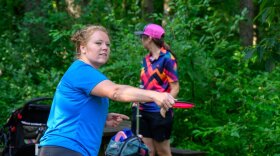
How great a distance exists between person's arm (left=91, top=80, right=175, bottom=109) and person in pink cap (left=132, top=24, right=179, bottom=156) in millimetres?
3271

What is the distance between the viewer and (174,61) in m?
7.70

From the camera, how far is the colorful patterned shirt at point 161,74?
302 inches

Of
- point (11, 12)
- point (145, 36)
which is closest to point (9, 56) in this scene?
point (11, 12)

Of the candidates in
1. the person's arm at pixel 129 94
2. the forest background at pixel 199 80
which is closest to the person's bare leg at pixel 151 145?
the forest background at pixel 199 80

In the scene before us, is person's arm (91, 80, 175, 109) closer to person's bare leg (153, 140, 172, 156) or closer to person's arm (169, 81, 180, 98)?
person's arm (169, 81, 180, 98)

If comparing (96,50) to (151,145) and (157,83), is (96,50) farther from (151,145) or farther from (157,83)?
(151,145)

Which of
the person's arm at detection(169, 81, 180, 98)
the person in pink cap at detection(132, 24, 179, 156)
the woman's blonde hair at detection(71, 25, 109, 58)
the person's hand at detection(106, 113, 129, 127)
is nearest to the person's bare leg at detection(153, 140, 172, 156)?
the person in pink cap at detection(132, 24, 179, 156)

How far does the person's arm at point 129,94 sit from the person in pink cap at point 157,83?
10.7ft

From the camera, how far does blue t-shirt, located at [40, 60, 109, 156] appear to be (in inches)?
176

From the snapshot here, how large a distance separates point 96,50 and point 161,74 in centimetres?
310

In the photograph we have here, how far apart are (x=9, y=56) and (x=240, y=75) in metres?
4.75

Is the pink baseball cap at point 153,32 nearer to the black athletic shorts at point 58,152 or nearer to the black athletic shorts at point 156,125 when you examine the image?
the black athletic shorts at point 156,125

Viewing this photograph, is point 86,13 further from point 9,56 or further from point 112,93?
point 112,93

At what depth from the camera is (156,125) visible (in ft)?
25.5
